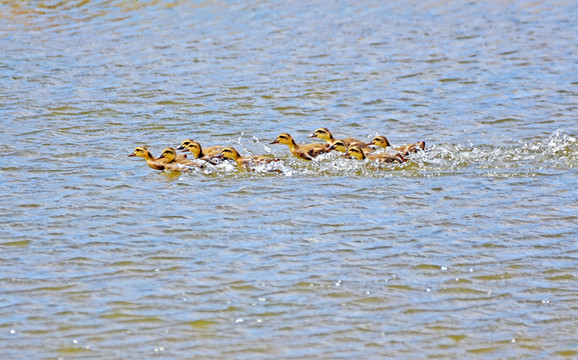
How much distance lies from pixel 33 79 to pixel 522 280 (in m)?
10.8

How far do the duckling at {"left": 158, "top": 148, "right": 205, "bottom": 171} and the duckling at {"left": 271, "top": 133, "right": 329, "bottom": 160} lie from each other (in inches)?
45.7

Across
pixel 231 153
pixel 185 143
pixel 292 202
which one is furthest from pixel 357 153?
pixel 185 143

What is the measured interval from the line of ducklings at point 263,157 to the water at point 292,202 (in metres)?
0.15

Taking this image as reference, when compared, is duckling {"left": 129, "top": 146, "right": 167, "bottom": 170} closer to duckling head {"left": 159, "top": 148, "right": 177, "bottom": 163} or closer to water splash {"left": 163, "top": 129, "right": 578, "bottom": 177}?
duckling head {"left": 159, "top": 148, "right": 177, "bottom": 163}

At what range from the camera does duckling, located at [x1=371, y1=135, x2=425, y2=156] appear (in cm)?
1108

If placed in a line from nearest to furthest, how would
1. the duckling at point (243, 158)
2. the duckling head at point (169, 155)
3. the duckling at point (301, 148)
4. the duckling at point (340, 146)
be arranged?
1. the duckling at point (243, 158)
2. the duckling head at point (169, 155)
3. the duckling at point (301, 148)
4. the duckling at point (340, 146)

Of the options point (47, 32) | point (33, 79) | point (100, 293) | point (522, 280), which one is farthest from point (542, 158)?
Answer: point (47, 32)

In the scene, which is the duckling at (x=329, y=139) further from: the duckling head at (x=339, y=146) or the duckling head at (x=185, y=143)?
the duckling head at (x=185, y=143)

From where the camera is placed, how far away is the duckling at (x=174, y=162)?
1109 cm

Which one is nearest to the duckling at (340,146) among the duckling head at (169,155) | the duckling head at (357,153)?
the duckling head at (357,153)

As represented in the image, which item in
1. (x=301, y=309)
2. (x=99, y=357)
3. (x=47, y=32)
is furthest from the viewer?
(x=47, y=32)

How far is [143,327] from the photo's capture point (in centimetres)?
702

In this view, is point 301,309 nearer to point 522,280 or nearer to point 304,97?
point 522,280

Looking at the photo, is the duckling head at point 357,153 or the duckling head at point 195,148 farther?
the duckling head at point 195,148
